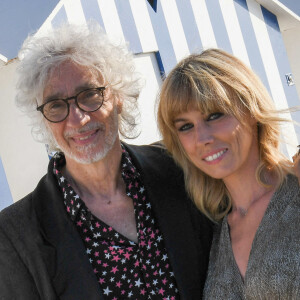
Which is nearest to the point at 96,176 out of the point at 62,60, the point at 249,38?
the point at 62,60

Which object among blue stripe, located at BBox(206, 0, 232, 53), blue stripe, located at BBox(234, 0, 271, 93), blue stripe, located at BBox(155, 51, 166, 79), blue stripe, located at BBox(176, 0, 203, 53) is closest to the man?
blue stripe, located at BBox(155, 51, 166, 79)

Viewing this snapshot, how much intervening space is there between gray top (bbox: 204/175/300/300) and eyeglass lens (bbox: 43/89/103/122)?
76 centimetres

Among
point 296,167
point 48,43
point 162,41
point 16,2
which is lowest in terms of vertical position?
point 296,167

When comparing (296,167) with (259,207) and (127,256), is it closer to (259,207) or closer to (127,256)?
(259,207)

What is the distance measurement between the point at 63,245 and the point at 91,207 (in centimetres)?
22

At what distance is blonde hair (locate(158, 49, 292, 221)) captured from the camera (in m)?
1.81

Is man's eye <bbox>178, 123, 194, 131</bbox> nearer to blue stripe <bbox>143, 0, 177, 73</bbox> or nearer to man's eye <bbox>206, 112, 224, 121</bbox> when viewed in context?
man's eye <bbox>206, 112, 224, 121</bbox>

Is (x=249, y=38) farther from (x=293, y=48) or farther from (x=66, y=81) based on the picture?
(x=66, y=81)

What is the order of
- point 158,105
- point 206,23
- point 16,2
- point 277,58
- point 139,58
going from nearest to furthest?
1. point 158,105
2. point 16,2
3. point 139,58
4. point 206,23
5. point 277,58

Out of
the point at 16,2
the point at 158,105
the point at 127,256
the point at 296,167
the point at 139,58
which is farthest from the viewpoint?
the point at 139,58

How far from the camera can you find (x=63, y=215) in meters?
1.91

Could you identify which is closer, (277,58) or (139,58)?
(139,58)

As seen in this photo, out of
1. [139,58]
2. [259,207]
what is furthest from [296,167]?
[139,58]

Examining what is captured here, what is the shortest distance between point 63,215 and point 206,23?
2.57m
